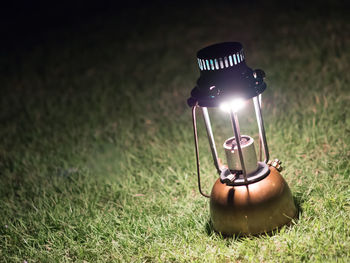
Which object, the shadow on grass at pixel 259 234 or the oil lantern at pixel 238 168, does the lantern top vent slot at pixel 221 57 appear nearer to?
the oil lantern at pixel 238 168

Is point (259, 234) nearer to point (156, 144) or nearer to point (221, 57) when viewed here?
point (221, 57)

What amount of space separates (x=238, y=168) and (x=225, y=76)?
0.47m

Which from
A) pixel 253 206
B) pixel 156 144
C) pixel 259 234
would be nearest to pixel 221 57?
pixel 253 206

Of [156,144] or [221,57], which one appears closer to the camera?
[221,57]

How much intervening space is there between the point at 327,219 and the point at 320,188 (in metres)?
0.29

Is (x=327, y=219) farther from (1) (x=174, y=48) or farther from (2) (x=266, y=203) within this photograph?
(1) (x=174, y=48)

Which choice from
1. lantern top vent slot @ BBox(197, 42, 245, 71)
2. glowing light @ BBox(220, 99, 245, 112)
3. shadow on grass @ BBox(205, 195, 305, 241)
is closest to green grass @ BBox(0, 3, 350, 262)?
shadow on grass @ BBox(205, 195, 305, 241)

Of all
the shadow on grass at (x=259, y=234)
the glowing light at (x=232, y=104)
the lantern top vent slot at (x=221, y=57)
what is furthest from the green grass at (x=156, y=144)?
the lantern top vent slot at (x=221, y=57)

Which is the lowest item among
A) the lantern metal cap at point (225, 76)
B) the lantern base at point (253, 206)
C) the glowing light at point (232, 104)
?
the lantern base at point (253, 206)

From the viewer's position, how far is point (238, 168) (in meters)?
2.12

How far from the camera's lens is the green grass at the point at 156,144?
225 cm

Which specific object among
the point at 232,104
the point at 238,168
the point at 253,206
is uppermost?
the point at 232,104

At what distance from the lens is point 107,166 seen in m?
3.24

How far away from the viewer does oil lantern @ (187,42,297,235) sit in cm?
194
